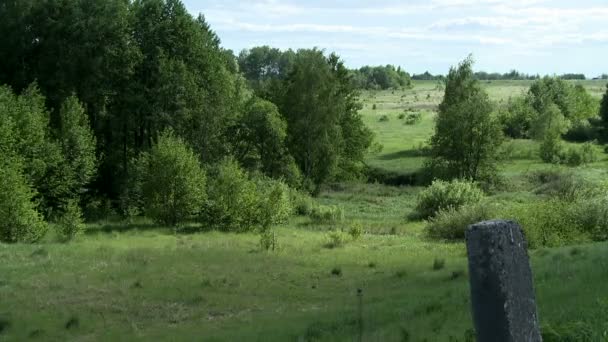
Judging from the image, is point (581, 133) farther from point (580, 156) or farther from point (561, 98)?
point (580, 156)

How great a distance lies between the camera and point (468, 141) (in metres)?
60.5

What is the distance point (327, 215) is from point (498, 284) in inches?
1760

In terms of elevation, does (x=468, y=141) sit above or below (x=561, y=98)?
below

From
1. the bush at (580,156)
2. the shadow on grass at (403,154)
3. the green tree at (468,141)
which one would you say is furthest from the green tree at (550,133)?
the green tree at (468,141)

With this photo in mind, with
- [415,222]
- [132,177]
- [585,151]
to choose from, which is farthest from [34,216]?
Answer: [585,151]

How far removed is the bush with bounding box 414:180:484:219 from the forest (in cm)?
20

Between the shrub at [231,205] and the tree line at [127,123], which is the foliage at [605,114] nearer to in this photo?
the tree line at [127,123]

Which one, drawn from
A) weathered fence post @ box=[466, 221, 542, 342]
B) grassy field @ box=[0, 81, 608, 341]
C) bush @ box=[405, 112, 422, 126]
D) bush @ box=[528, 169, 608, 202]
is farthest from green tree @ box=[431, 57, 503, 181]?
weathered fence post @ box=[466, 221, 542, 342]

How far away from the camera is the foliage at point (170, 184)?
1618 inches

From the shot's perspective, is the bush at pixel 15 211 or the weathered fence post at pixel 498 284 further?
the bush at pixel 15 211

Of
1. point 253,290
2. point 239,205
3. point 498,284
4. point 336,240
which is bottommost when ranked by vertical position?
point 336,240

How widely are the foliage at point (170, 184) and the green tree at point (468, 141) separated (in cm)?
2802

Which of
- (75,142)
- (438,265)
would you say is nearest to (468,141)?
(75,142)

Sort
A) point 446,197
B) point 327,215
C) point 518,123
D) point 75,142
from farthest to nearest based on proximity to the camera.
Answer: point 518,123, point 327,215, point 446,197, point 75,142
